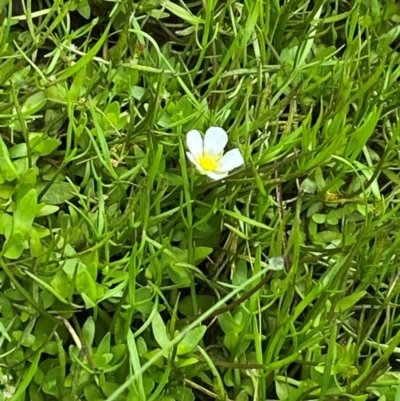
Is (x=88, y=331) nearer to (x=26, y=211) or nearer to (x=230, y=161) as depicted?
(x=26, y=211)

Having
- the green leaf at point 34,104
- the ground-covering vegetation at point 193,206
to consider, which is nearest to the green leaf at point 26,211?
the ground-covering vegetation at point 193,206

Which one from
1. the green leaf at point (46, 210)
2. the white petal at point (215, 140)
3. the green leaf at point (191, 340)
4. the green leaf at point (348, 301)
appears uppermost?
the white petal at point (215, 140)

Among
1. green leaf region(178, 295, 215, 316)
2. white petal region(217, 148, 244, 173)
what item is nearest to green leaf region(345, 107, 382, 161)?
white petal region(217, 148, 244, 173)

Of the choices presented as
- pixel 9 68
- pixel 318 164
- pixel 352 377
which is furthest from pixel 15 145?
pixel 352 377

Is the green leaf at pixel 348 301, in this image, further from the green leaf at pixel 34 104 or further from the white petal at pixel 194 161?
the green leaf at pixel 34 104

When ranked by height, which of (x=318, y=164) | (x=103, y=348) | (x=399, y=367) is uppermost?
(x=318, y=164)

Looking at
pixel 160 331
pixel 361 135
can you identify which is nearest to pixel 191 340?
pixel 160 331

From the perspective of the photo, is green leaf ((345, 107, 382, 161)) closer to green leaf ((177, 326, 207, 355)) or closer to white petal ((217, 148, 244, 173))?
white petal ((217, 148, 244, 173))

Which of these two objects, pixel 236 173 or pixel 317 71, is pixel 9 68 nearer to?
pixel 236 173
